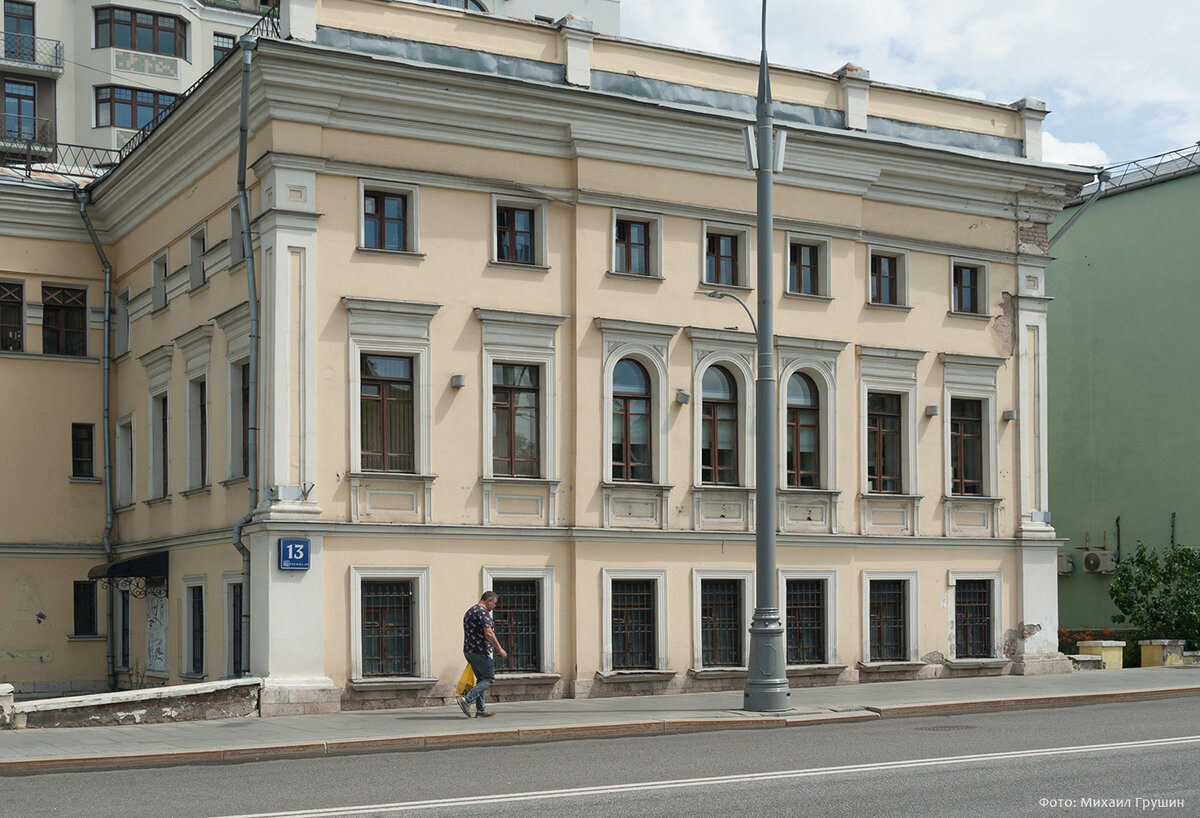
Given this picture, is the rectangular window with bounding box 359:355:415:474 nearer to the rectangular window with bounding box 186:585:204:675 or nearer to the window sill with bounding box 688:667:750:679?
the rectangular window with bounding box 186:585:204:675

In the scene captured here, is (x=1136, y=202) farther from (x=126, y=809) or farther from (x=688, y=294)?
(x=126, y=809)

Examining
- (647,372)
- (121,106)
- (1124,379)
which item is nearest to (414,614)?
(647,372)

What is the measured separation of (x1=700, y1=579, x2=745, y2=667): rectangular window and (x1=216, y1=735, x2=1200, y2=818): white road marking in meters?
10.2

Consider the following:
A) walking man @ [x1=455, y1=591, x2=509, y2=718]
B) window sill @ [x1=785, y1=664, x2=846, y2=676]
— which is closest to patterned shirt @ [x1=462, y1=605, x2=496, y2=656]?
walking man @ [x1=455, y1=591, x2=509, y2=718]

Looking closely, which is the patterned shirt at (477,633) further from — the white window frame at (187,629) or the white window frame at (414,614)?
the white window frame at (187,629)

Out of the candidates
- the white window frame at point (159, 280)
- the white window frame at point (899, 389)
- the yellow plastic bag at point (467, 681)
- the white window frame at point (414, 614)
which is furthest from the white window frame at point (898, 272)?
the white window frame at point (159, 280)

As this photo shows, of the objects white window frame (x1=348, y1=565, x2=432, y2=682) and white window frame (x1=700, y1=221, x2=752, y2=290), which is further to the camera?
white window frame (x1=700, y1=221, x2=752, y2=290)

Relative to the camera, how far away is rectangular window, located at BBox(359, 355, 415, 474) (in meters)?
22.9

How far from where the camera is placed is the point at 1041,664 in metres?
27.8

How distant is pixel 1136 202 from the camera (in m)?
36.1

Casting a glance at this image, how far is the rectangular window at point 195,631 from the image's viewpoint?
25.2 m

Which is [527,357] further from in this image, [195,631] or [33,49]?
[33,49]

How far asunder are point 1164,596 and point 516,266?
15134 mm

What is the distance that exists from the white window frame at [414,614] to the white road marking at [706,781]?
9.74 metres
